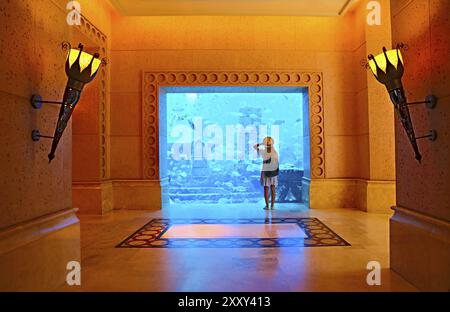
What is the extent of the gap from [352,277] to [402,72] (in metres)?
1.93

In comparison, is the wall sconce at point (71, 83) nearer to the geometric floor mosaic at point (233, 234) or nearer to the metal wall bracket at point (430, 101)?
the geometric floor mosaic at point (233, 234)

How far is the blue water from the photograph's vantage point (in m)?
15.3

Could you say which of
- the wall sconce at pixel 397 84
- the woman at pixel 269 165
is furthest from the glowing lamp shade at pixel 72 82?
the woman at pixel 269 165

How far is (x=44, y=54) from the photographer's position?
2.77m

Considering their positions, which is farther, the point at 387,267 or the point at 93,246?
the point at 93,246

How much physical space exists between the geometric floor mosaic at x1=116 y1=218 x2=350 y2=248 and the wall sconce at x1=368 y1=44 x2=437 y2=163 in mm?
1980

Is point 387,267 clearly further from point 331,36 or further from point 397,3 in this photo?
point 331,36

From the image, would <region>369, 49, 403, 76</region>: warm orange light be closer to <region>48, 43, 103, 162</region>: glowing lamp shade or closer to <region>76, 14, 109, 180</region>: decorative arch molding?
<region>48, 43, 103, 162</region>: glowing lamp shade

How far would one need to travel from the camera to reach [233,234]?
4785 mm

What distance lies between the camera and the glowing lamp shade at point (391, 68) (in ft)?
9.20

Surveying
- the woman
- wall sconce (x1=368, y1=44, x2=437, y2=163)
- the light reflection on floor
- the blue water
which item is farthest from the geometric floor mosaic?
the blue water

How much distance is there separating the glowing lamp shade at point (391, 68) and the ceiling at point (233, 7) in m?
4.17

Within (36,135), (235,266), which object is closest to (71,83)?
(36,135)
